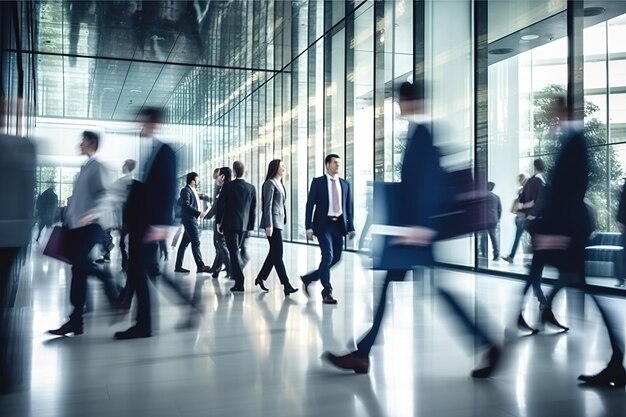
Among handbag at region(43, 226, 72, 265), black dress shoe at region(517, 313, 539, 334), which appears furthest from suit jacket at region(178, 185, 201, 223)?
black dress shoe at region(517, 313, 539, 334)

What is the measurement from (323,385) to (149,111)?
2647 mm

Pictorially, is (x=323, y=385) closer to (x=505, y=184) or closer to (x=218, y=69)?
(x=505, y=184)

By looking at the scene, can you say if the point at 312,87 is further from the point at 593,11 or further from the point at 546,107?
the point at 593,11

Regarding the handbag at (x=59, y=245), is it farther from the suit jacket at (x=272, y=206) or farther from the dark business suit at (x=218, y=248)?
the dark business suit at (x=218, y=248)

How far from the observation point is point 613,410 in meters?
2.99

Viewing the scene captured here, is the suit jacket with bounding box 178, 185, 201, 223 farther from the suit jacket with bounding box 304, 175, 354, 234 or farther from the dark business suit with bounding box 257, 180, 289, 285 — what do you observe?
the suit jacket with bounding box 304, 175, 354, 234

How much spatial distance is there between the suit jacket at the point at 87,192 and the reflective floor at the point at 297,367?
3.22 feet

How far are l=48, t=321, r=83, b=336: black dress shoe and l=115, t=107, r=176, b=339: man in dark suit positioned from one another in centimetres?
34

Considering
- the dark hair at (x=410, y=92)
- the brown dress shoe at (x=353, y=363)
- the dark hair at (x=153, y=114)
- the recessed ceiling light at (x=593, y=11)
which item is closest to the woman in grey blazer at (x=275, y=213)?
the dark hair at (x=153, y=114)

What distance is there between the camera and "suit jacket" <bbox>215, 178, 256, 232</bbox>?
7.86 metres

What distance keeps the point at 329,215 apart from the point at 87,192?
8.63 ft

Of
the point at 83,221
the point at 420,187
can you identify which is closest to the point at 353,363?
the point at 420,187

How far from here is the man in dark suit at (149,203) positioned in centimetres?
466

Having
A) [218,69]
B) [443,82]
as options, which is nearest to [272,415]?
[443,82]
